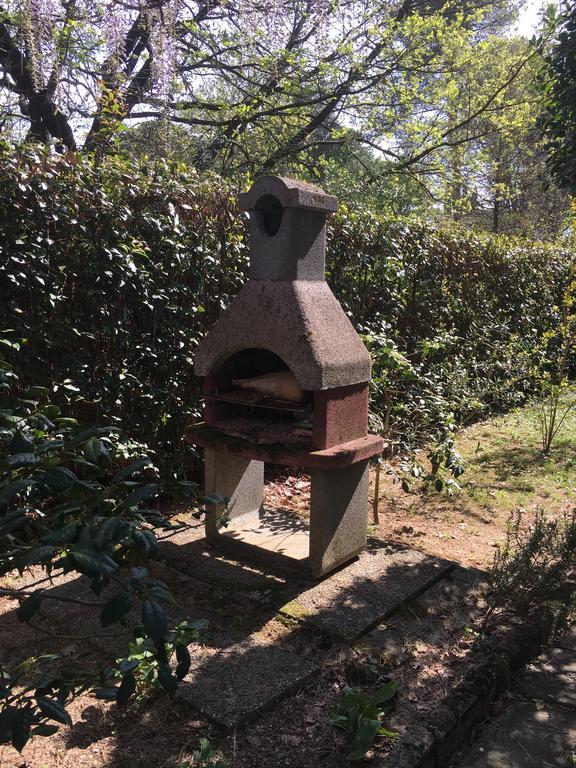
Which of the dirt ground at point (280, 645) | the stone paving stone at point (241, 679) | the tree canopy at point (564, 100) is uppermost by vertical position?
the tree canopy at point (564, 100)

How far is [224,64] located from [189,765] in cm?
1243

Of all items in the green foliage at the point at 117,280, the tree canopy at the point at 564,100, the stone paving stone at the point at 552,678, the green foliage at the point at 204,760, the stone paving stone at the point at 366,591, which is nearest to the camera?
the green foliage at the point at 204,760

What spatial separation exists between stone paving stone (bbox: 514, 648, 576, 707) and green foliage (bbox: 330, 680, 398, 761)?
811mm

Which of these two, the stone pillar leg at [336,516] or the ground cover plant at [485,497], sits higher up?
the stone pillar leg at [336,516]

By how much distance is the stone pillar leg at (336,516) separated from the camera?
3.40 m

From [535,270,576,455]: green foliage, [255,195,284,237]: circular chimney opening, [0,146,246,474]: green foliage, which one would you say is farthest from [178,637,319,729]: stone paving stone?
[535,270,576,455]: green foliage

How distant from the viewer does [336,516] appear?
3494 mm

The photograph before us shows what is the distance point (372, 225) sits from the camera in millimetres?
6316

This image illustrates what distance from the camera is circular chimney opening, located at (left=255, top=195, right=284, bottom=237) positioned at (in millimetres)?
3617

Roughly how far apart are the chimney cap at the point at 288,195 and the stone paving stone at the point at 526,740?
9.27 feet

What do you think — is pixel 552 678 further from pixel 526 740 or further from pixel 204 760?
pixel 204 760

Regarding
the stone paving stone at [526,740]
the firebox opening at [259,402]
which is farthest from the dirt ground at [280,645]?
the firebox opening at [259,402]

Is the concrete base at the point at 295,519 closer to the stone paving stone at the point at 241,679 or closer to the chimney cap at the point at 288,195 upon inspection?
the stone paving stone at the point at 241,679

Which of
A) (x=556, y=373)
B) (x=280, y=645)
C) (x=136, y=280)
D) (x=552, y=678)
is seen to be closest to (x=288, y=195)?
(x=136, y=280)
